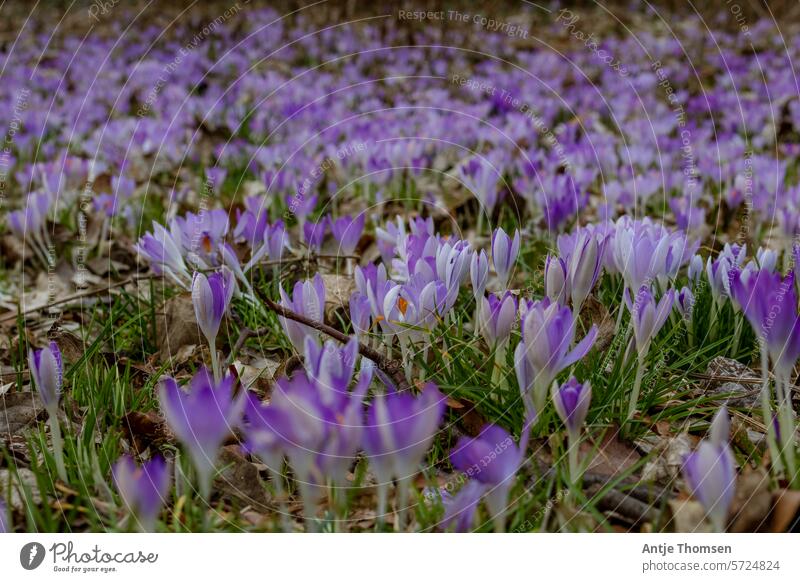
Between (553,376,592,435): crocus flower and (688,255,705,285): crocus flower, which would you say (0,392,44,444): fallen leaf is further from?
(688,255,705,285): crocus flower

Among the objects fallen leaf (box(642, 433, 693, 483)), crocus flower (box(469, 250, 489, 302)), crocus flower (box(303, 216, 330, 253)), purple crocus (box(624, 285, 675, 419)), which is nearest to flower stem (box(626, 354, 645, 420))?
purple crocus (box(624, 285, 675, 419))

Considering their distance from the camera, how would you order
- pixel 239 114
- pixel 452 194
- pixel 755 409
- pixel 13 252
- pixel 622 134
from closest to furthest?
1. pixel 755 409
2. pixel 13 252
3. pixel 452 194
4. pixel 622 134
5. pixel 239 114

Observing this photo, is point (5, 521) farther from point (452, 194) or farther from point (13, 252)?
point (452, 194)

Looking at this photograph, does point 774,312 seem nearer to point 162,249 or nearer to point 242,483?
point 242,483

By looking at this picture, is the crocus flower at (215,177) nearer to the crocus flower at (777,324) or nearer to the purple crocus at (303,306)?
the purple crocus at (303,306)

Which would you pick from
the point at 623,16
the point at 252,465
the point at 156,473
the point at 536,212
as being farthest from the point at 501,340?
the point at 623,16

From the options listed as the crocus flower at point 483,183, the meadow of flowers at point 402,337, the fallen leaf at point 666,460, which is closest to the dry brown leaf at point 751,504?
the meadow of flowers at point 402,337
